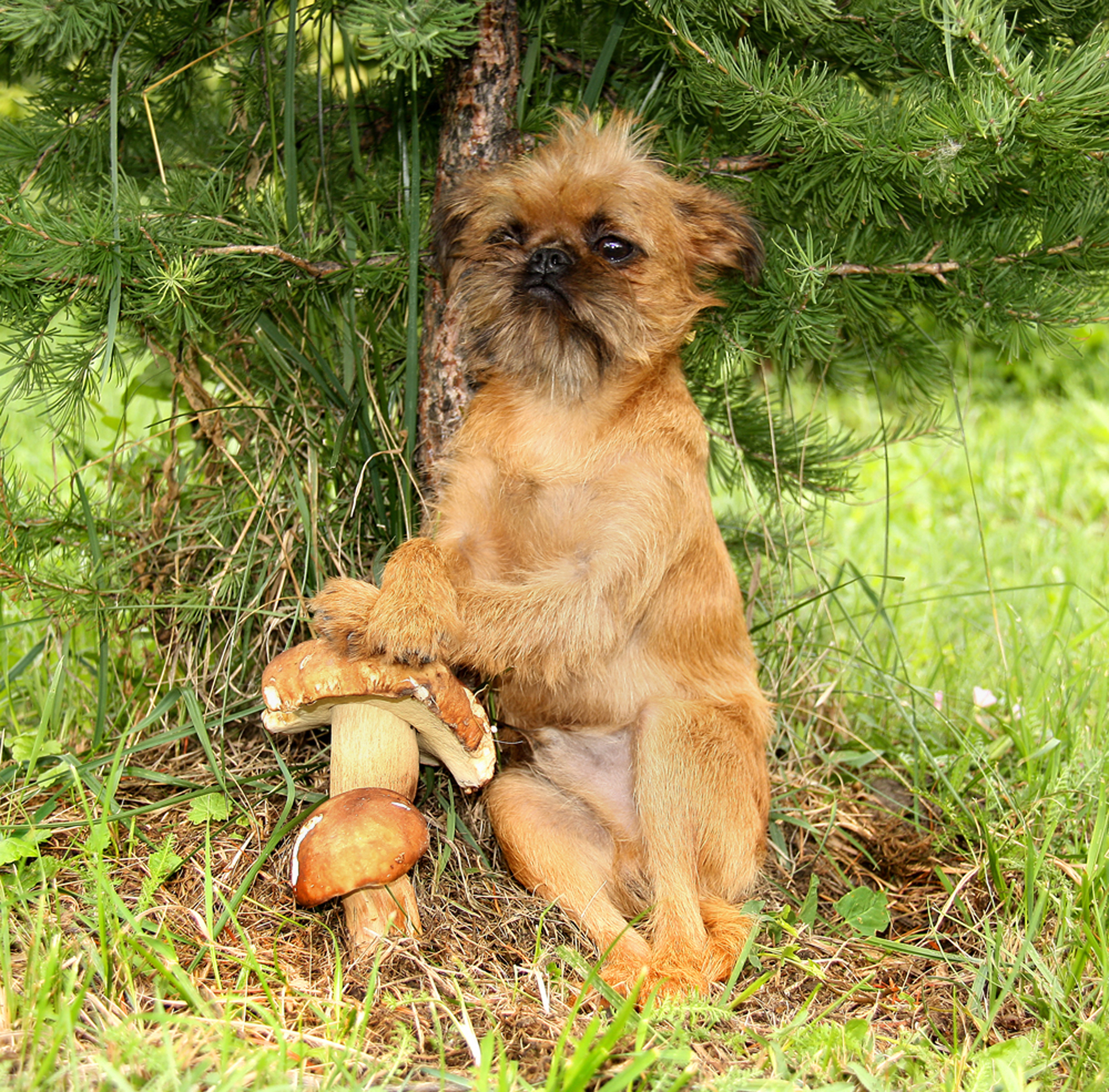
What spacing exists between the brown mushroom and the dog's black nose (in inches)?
46.4

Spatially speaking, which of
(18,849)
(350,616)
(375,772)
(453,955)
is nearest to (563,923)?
(453,955)

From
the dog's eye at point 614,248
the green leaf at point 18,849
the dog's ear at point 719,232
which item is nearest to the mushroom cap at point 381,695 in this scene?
the green leaf at point 18,849

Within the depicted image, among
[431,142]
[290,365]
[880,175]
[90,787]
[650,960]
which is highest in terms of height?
[880,175]

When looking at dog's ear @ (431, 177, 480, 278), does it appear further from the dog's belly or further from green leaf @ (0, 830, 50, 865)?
green leaf @ (0, 830, 50, 865)

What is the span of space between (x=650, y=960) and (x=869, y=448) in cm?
222

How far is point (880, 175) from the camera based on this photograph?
2740mm

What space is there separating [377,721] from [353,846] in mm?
385

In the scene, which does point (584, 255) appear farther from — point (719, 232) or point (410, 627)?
A: point (410, 627)

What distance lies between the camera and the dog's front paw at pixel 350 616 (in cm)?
257

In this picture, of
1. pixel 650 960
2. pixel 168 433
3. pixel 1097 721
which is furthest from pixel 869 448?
pixel 168 433

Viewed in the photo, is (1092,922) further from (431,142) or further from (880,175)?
(431,142)

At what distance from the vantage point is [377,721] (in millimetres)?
2680

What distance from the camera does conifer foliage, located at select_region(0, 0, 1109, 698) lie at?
8.62 ft

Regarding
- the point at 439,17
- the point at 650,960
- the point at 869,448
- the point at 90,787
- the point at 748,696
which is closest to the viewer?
the point at 439,17
